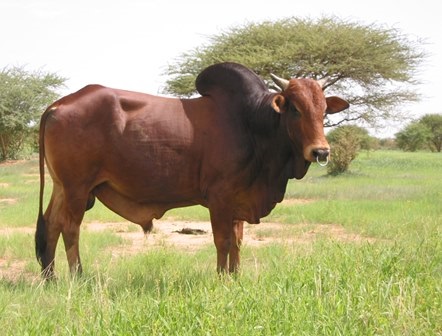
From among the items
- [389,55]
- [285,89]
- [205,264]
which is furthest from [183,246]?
[389,55]

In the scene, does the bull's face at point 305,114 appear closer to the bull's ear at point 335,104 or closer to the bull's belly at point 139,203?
the bull's ear at point 335,104

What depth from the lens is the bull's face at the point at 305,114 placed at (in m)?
4.09

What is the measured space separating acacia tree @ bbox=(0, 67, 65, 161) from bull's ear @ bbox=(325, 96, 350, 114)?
26306 mm

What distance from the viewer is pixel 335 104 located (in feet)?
15.0

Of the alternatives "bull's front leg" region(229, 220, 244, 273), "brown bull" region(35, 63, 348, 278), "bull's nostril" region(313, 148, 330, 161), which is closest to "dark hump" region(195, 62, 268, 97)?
"brown bull" region(35, 63, 348, 278)

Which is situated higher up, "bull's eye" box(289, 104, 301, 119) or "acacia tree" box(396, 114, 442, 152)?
"acacia tree" box(396, 114, 442, 152)

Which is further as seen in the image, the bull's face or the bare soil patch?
the bare soil patch

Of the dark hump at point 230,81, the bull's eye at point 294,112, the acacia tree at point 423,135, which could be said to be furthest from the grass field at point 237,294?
the acacia tree at point 423,135

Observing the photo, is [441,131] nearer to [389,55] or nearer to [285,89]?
[389,55]

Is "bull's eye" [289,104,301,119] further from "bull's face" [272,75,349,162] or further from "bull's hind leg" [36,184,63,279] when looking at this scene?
"bull's hind leg" [36,184,63,279]

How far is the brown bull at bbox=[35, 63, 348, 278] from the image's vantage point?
4523 millimetres

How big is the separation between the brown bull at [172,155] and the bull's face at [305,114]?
11cm

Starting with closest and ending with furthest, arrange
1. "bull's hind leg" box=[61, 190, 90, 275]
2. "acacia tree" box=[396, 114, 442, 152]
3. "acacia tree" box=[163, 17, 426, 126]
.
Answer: "bull's hind leg" box=[61, 190, 90, 275]
"acacia tree" box=[163, 17, 426, 126]
"acacia tree" box=[396, 114, 442, 152]

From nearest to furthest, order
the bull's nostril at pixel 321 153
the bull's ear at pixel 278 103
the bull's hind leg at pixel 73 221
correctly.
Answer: the bull's nostril at pixel 321 153 < the bull's ear at pixel 278 103 < the bull's hind leg at pixel 73 221
